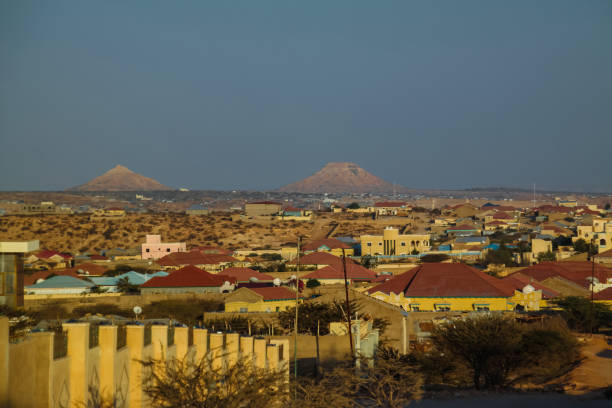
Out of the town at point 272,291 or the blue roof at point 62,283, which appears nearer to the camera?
the town at point 272,291

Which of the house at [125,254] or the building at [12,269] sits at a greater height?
the building at [12,269]

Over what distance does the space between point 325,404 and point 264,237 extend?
81602 mm

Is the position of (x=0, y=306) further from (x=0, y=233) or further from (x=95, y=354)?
(x=0, y=233)

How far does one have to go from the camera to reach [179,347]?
13227mm

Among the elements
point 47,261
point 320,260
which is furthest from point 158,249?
point 320,260

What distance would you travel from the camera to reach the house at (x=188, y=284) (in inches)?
1737

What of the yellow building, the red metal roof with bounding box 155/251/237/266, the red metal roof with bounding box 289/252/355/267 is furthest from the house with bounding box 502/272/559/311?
the yellow building

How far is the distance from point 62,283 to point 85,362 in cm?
3556

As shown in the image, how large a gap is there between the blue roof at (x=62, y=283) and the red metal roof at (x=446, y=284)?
51.7 feet

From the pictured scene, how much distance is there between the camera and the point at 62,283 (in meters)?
44.5

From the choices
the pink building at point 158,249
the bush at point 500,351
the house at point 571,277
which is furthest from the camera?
the pink building at point 158,249

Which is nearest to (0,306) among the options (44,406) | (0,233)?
(44,406)

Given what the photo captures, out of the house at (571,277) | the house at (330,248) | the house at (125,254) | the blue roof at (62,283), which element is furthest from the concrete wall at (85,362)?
the house at (125,254)

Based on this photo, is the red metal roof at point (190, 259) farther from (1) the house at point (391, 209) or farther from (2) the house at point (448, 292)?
(1) the house at point (391, 209)
